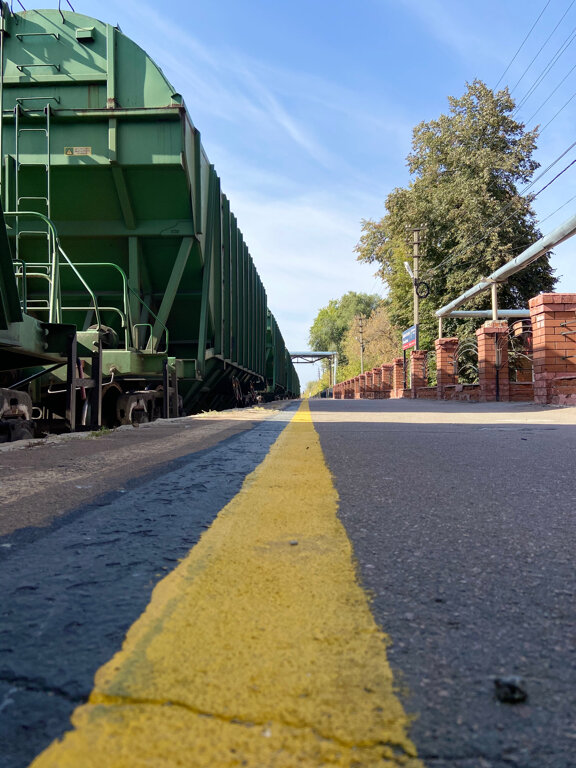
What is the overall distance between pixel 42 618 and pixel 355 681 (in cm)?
65

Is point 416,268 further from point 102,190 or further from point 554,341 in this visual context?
point 102,190

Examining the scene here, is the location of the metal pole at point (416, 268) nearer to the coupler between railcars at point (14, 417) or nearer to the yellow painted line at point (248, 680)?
the coupler between railcars at point (14, 417)

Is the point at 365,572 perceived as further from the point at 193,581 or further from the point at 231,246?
the point at 231,246

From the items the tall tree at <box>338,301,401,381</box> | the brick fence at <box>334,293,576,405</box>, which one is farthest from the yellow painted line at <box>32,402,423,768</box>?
the tall tree at <box>338,301,401,381</box>

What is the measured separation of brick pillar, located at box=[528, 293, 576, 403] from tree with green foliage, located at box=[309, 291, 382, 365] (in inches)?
3578

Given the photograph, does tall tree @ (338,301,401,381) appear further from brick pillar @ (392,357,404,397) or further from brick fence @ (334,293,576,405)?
brick fence @ (334,293,576,405)

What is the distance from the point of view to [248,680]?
88 cm

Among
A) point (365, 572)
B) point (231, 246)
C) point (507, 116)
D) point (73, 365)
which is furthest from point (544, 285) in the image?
point (365, 572)

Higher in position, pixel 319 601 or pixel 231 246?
pixel 231 246

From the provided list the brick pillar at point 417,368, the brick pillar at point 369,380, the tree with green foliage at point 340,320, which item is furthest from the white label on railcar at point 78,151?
the tree with green foliage at point 340,320

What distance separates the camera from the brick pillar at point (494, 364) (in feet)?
56.3

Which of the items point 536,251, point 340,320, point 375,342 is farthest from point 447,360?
point 340,320

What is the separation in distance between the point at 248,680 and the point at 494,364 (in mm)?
17780

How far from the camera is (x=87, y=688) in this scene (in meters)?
0.85
